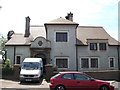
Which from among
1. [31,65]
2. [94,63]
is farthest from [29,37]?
[31,65]

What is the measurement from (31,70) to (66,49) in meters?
11.6

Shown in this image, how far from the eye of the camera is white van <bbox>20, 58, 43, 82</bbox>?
25016mm

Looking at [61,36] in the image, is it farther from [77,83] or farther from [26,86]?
[77,83]

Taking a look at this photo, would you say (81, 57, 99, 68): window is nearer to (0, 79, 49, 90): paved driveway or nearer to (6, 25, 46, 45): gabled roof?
(6, 25, 46, 45): gabled roof

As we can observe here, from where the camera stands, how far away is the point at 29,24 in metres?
40.0

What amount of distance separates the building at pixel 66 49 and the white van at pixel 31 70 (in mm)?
8162

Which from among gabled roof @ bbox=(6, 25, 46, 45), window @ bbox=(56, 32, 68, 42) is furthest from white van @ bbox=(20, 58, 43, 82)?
gabled roof @ bbox=(6, 25, 46, 45)

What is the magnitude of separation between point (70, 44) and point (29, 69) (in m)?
11.8

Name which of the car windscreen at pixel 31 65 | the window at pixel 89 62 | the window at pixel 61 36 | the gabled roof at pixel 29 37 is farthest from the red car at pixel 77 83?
the gabled roof at pixel 29 37

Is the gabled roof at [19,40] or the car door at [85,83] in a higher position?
the gabled roof at [19,40]

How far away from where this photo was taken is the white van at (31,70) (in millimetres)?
25016

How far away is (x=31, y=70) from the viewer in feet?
85.3

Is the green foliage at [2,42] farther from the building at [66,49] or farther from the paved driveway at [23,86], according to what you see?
the paved driveway at [23,86]

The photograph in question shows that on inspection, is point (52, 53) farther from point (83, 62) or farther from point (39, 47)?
point (83, 62)
